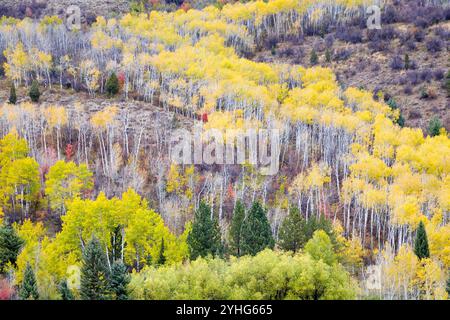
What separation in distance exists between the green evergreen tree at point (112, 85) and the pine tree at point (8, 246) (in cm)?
3976

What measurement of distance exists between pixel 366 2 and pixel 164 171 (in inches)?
2982

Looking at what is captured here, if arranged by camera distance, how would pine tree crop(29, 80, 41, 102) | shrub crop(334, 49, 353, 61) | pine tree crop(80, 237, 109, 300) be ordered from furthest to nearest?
shrub crop(334, 49, 353, 61), pine tree crop(29, 80, 41, 102), pine tree crop(80, 237, 109, 300)

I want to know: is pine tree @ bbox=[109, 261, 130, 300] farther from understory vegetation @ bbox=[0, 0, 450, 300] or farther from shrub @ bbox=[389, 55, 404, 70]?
shrub @ bbox=[389, 55, 404, 70]

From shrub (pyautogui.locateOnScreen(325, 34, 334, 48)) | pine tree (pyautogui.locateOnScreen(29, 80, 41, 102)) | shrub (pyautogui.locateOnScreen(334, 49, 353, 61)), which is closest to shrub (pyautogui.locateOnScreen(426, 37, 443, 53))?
shrub (pyautogui.locateOnScreen(334, 49, 353, 61))

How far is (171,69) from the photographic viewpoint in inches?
3593

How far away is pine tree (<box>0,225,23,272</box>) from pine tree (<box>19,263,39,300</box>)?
9.74 m

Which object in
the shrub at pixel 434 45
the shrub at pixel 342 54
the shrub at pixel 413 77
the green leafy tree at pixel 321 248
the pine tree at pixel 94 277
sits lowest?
the green leafy tree at pixel 321 248

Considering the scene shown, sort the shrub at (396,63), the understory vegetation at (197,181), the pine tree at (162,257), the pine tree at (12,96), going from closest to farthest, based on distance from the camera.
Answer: the understory vegetation at (197,181), the pine tree at (162,257), the pine tree at (12,96), the shrub at (396,63)

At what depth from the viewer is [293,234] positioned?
182 ft

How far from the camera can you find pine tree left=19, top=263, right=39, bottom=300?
4134cm

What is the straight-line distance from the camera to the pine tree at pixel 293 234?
55.3 metres

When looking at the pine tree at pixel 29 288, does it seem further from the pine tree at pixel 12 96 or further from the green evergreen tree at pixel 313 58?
the green evergreen tree at pixel 313 58

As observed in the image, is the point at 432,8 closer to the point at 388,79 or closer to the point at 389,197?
Answer: the point at 388,79

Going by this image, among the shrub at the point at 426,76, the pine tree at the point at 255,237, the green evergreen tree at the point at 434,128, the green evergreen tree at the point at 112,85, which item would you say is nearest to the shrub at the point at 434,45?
the shrub at the point at 426,76
